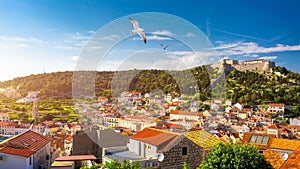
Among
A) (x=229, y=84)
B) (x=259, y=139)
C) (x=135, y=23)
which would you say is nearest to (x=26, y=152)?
(x=135, y=23)

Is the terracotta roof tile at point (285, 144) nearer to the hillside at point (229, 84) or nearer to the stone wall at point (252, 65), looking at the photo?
the hillside at point (229, 84)

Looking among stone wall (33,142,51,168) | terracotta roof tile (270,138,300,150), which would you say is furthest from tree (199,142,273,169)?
stone wall (33,142,51,168)

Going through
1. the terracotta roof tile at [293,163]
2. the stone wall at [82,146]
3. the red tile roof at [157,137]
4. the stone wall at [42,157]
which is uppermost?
the red tile roof at [157,137]

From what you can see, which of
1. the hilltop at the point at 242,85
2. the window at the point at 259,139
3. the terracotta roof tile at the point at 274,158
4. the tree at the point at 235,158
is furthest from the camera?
the hilltop at the point at 242,85

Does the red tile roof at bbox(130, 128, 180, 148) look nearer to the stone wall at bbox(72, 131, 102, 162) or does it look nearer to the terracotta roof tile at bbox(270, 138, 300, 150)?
the stone wall at bbox(72, 131, 102, 162)

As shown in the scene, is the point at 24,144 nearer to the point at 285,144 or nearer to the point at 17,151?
the point at 17,151

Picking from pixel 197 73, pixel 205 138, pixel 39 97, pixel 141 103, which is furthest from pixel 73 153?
pixel 39 97

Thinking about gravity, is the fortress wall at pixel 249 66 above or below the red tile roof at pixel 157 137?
above

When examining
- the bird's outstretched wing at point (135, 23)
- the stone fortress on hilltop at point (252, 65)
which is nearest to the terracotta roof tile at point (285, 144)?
the bird's outstretched wing at point (135, 23)
